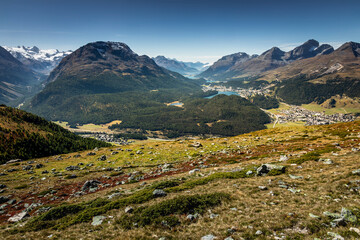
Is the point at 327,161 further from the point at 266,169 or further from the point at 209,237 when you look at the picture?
the point at 209,237

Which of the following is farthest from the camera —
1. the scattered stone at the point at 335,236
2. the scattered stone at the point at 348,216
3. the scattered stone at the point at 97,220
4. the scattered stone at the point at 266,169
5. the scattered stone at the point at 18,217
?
the scattered stone at the point at 266,169

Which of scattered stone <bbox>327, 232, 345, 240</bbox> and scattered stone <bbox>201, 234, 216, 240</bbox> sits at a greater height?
scattered stone <bbox>327, 232, 345, 240</bbox>

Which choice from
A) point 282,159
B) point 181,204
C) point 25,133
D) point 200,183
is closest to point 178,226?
point 181,204

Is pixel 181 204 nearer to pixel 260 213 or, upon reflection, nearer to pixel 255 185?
pixel 260 213

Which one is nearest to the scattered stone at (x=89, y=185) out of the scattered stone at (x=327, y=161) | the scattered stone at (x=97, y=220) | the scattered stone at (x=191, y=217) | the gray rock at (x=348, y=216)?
the scattered stone at (x=97, y=220)

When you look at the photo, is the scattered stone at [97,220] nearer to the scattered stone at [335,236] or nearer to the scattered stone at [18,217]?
the scattered stone at [18,217]

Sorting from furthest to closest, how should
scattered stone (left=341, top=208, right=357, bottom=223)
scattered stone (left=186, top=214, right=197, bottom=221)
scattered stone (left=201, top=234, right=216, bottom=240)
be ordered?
scattered stone (left=186, top=214, right=197, bottom=221), scattered stone (left=201, top=234, right=216, bottom=240), scattered stone (left=341, top=208, right=357, bottom=223)

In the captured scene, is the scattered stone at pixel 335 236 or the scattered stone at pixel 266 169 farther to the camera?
the scattered stone at pixel 266 169

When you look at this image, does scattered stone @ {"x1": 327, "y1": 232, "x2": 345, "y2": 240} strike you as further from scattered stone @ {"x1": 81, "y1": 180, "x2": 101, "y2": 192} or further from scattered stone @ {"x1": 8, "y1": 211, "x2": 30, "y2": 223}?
scattered stone @ {"x1": 81, "y1": 180, "x2": 101, "y2": 192}

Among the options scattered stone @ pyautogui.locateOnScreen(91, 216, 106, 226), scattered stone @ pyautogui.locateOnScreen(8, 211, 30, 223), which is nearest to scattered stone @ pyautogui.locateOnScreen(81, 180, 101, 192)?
scattered stone @ pyautogui.locateOnScreen(8, 211, 30, 223)

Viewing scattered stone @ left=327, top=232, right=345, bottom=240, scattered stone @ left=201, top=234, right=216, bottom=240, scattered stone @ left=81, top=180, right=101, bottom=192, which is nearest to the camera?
scattered stone @ left=327, top=232, right=345, bottom=240

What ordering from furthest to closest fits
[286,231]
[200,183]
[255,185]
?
1. [200,183]
2. [255,185]
3. [286,231]
